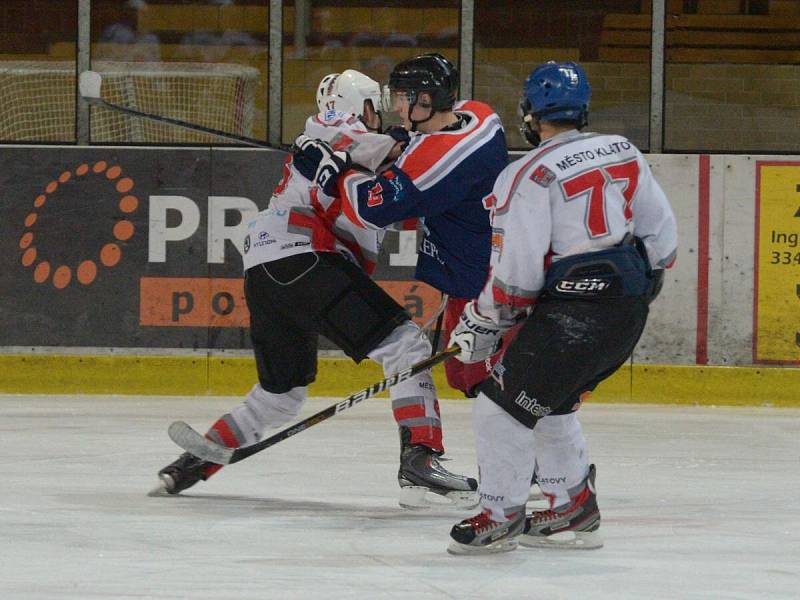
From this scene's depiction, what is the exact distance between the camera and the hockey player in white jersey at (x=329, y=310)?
4.64 m

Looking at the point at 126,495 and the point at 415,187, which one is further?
the point at 126,495

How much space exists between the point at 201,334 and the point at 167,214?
1.92ft

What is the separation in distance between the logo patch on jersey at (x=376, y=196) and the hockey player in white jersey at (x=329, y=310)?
9.2 inches

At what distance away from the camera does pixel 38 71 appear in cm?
827

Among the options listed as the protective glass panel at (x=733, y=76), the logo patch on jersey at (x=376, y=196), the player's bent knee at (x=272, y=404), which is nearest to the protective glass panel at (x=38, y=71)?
the protective glass panel at (x=733, y=76)

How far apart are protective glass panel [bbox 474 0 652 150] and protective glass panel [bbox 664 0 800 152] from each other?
0.48 ft

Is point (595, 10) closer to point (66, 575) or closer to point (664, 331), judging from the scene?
point (664, 331)

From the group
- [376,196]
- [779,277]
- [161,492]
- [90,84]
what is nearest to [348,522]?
[161,492]

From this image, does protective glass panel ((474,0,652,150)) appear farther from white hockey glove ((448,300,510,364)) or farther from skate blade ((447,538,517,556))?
skate blade ((447,538,517,556))

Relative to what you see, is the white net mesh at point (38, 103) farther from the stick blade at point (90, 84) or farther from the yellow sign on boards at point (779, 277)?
the yellow sign on boards at point (779, 277)

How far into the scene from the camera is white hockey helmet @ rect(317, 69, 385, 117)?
4.86m

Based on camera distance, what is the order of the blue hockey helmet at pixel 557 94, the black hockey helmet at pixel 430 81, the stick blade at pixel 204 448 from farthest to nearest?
the stick blade at pixel 204 448, the black hockey helmet at pixel 430 81, the blue hockey helmet at pixel 557 94

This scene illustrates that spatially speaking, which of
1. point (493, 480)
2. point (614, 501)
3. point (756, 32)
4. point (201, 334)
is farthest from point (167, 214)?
point (493, 480)

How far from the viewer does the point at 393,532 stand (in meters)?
4.18
